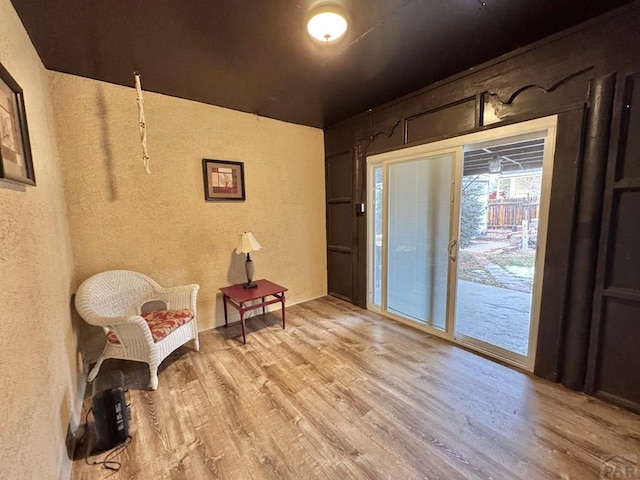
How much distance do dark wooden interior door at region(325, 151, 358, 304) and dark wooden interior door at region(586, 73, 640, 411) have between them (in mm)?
2310

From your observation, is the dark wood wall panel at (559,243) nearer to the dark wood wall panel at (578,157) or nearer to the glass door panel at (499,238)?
the dark wood wall panel at (578,157)

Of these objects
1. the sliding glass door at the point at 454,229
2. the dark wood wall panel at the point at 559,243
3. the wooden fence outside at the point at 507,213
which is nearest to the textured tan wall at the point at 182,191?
the sliding glass door at the point at 454,229

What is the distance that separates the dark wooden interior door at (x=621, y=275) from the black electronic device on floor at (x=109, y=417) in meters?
3.07

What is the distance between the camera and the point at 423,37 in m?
1.84

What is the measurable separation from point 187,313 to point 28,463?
150 cm

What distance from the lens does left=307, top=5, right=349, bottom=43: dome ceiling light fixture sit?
5.10 feet

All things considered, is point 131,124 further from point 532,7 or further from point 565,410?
point 565,410

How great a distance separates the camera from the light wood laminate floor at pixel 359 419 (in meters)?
1.42

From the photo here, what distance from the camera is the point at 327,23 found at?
1618mm

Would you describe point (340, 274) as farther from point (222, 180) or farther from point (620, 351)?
point (620, 351)

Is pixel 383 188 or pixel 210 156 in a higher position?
pixel 210 156

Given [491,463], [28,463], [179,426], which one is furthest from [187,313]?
[491,463]

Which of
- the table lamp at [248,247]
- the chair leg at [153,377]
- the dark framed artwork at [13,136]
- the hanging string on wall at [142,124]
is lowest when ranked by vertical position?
the chair leg at [153,377]

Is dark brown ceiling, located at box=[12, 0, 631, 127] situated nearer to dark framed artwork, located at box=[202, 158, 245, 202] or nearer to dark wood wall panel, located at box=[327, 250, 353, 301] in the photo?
dark framed artwork, located at box=[202, 158, 245, 202]
